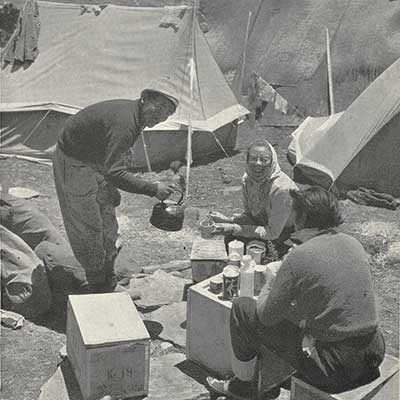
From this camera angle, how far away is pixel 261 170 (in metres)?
5.00

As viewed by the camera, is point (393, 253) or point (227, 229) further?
point (393, 253)

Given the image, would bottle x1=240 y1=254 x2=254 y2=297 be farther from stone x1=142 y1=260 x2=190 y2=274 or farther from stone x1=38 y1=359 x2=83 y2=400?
stone x1=142 y1=260 x2=190 y2=274

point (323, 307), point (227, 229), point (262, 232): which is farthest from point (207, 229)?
point (323, 307)

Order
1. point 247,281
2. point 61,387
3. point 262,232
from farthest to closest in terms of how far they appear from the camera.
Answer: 1. point 262,232
2. point 61,387
3. point 247,281

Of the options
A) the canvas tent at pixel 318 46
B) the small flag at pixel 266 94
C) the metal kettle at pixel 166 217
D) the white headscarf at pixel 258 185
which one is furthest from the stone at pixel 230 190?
the metal kettle at pixel 166 217

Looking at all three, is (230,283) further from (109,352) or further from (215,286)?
(109,352)

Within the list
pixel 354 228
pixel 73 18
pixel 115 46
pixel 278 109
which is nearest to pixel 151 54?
pixel 115 46

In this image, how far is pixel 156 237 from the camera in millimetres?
7281

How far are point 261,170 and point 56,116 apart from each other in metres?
5.27

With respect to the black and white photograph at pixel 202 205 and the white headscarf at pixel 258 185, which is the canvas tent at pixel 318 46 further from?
the white headscarf at pixel 258 185

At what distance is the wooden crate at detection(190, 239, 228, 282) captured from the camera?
4984mm

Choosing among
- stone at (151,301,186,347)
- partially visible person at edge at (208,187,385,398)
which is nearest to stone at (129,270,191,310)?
stone at (151,301,186,347)

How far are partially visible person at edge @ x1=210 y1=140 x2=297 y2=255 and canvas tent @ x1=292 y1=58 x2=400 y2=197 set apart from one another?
130 inches

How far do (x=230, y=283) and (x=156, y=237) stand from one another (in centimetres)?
320
